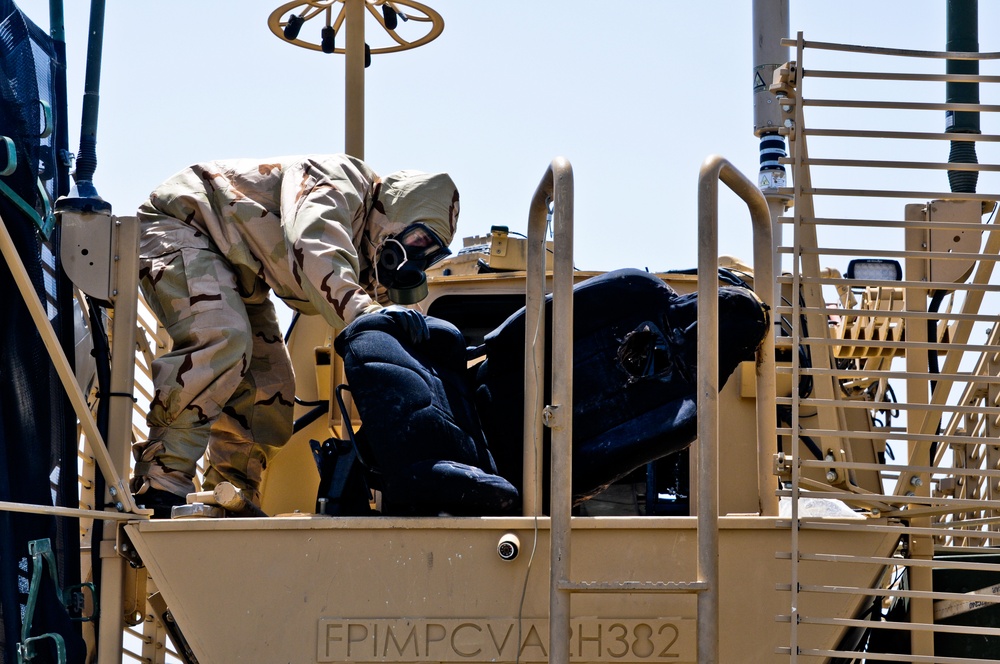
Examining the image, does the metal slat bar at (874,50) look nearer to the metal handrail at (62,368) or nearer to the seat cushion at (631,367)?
the seat cushion at (631,367)

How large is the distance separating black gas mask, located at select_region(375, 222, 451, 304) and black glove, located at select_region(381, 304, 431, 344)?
77cm

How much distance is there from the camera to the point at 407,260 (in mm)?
4617

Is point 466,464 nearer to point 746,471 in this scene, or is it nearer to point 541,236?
point 541,236

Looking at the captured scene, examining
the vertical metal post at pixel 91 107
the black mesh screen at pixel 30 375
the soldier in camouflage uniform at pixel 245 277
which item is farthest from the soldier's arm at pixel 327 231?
the black mesh screen at pixel 30 375

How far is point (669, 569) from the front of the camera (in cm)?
340

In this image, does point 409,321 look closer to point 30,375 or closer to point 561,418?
point 561,418

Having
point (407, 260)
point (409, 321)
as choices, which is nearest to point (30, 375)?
point (409, 321)

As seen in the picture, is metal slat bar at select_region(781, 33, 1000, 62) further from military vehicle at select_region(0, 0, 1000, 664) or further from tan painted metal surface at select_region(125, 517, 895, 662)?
tan painted metal surface at select_region(125, 517, 895, 662)

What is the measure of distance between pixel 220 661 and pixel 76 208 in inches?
54.9

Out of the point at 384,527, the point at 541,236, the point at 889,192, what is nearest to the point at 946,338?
the point at 889,192

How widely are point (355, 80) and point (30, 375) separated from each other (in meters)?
2.84

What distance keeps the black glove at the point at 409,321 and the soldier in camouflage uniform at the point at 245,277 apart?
0.14 meters

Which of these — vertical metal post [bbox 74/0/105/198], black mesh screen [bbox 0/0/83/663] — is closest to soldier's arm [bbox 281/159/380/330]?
vertical metal post [bbox 74/0/105/198]

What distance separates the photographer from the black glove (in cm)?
375
